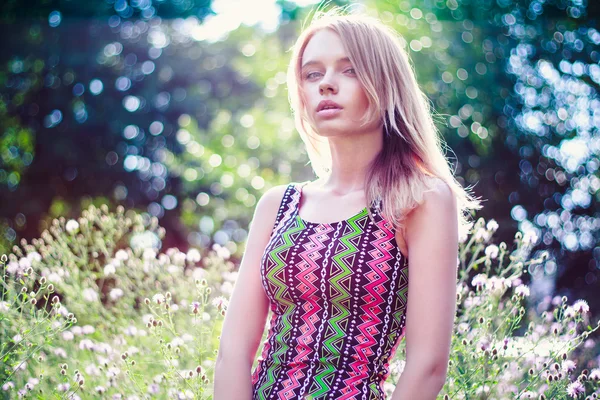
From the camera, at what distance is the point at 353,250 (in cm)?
179

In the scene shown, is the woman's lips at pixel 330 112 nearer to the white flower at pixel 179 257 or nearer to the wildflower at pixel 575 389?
the wildflower at pixel 575 389

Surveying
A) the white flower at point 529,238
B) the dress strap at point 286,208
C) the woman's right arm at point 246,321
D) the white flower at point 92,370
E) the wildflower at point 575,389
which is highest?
the dress strap at point 286,208

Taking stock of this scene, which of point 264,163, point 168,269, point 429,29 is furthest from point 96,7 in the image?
point 168,269

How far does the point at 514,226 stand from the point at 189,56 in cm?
933

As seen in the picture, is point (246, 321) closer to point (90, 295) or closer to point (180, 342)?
point (180, 342)

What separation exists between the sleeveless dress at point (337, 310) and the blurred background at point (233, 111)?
7.99 metres

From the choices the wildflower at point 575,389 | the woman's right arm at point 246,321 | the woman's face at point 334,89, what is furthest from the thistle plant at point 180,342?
the woman's face at point 334,89

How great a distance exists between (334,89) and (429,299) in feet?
2.32

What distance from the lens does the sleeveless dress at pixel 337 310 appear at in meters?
1.75

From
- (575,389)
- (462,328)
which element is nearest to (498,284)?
(462,328)

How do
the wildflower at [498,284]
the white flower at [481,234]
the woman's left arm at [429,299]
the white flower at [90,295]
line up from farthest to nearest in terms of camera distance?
the white flower at [90,295] < the white flower at [481,234] < the wildflower at [498,284] < the woman's left arm at [429,299]

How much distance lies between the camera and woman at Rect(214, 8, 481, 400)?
1.71 meters

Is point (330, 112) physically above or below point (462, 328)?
above

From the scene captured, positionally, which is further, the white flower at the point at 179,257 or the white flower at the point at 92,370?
the white flower at the point at 179,257
